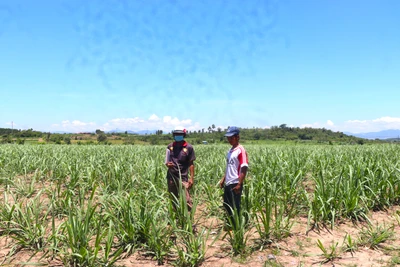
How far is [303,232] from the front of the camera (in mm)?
4617

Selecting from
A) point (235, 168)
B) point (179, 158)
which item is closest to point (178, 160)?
point (179, 158)

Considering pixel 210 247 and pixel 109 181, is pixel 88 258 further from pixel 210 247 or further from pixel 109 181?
pixel 109 181

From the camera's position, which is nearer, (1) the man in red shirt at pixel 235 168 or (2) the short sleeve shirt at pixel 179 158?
(1) the man in red shirt at pixel 235 168

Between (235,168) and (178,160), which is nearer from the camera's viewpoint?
(235,168)

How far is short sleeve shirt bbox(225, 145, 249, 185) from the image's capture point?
13.9ft

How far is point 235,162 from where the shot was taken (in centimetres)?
429

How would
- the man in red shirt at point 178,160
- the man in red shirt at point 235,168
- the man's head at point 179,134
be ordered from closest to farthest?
the man in red shirt at point 235,168, the man's head at point 179,134, the man in red shirt at point 178,160

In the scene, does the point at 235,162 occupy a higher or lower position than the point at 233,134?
lower

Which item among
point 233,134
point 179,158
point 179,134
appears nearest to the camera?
point 233,134

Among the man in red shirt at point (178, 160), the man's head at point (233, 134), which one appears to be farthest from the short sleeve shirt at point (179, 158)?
the man's head at point (233, 134)

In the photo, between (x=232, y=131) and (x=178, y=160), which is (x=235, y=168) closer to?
(x=232, y=131)

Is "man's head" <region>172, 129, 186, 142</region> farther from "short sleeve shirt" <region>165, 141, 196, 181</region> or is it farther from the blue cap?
the blue cap

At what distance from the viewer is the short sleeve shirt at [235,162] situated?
13.9 ft

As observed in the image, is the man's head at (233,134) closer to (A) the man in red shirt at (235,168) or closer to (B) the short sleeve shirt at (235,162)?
(A) the man in red shirt at (235,168)
